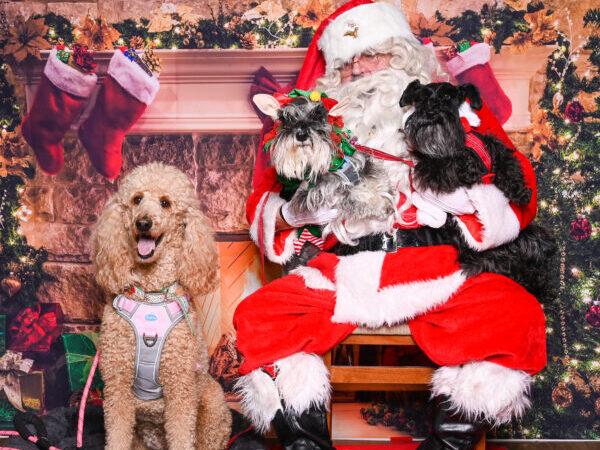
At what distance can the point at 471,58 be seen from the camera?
9.07 feet

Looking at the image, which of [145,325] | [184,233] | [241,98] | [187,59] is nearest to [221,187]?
[241,98]

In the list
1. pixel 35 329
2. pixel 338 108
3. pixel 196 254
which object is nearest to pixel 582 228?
pixel 338 108

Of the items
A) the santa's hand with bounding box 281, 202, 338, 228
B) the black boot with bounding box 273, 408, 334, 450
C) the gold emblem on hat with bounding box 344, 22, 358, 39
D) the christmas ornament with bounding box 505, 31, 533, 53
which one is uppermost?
the christmas ornament with bounding box 505, 31, 533, 53

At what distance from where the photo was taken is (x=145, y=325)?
2092 mm

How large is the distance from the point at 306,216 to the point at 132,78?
4.07 feet

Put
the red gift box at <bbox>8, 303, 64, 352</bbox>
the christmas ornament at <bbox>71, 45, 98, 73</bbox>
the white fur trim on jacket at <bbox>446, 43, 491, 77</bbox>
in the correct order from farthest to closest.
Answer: the red gift box at <bbox>8, 303, 64, 352</bbox> < the christmas ornament at <bbox>71, 45, 98, 73</bbox> < the white fur trim on jacket at <bbox>446, 43, 491, 77</bbox>

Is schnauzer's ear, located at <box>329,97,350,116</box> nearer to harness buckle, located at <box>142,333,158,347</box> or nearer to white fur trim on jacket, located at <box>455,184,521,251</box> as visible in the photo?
white fur trim on jacket, located at <box>455,184,521,251</box>

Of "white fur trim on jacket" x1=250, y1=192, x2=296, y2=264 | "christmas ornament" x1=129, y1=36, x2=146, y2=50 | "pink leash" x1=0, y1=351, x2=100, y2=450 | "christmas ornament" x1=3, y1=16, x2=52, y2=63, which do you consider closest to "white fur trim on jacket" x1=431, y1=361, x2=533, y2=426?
"white fur trim on jacket" x1=250, y1=192, x2=296, y2=264

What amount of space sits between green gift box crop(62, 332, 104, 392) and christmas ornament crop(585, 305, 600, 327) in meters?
2.38

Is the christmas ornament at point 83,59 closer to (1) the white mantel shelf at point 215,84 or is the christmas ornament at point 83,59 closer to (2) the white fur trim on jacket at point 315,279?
(1) the white mantel shelf at point 215,84

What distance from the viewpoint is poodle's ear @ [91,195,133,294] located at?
208 centimetres

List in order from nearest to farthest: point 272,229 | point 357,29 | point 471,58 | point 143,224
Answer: point 143,224 → point 272,229 → point 357,29 → point 471,58

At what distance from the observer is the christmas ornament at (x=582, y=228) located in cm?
282

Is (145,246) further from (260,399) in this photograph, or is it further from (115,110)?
(115,110)
